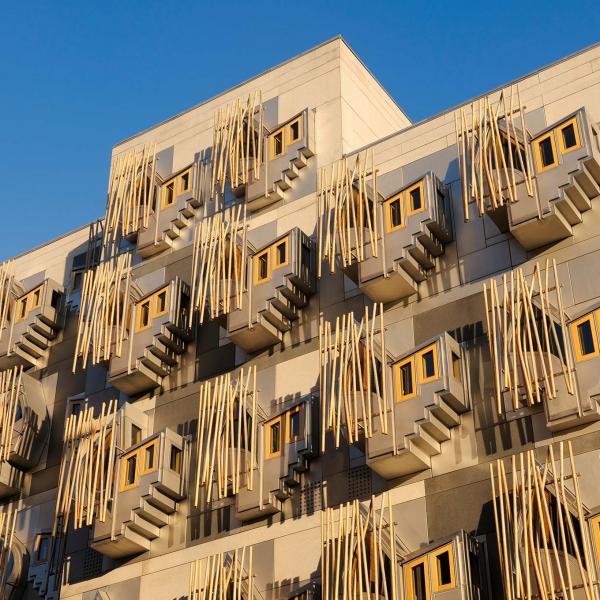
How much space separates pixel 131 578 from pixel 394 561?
8.51 meters

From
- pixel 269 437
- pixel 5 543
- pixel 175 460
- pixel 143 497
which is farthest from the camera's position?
pixel 5 543

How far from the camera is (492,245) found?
26.6 m

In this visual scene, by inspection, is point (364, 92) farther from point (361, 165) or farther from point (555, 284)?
point (555, 284)

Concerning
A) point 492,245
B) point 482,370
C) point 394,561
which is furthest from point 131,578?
point 492,245

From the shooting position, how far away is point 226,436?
27078mm

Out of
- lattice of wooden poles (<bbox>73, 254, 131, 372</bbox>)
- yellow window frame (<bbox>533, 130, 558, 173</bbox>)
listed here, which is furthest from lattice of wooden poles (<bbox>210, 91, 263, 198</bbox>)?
yellow window frame (<bbox>533, 130, 558, 173</bbox>)

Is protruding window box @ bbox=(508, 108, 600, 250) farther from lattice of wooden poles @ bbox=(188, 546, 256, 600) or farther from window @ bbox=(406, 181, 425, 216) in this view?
lattice of wooden poles @ bbox=(188, 546, 256, 600)

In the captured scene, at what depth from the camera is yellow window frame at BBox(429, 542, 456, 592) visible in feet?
70.2

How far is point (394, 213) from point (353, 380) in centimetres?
510

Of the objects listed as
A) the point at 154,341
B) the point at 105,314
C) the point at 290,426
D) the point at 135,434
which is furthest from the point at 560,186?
the point at 105,314

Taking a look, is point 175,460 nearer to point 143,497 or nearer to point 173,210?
point 143,497

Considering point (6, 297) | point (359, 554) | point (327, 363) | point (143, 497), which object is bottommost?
point (359, 554)

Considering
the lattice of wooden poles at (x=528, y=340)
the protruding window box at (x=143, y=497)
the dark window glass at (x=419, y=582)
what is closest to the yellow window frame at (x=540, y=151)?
the lattice of wooden poles at (x=528, y=340)

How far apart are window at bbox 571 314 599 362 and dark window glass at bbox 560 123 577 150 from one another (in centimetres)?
474
